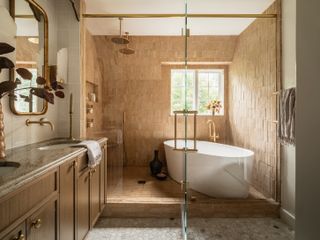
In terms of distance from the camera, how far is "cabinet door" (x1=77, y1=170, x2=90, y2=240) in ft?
5.19

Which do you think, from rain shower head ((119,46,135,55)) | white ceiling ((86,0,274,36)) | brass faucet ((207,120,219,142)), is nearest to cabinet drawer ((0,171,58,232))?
white ceiling ((86,0,274,36))

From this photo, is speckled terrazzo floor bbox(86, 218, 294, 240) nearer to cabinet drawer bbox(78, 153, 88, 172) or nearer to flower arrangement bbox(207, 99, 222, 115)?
cabinet drawer bbox(78, 153, 88, 172)

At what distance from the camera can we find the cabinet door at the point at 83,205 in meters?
1.58

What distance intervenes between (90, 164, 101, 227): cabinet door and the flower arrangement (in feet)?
8.35

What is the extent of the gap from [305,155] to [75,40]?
2.48 metres

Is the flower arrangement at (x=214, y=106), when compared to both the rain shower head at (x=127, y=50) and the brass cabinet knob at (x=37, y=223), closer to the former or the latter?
the rain shower head at (x=127, y=50)

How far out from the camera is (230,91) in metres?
3.88

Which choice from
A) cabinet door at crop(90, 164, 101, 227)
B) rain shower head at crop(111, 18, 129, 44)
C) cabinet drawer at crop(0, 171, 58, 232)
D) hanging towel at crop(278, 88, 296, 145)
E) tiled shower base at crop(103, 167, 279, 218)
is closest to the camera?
cabinet drawer at crop(0, 171, 58, 232)

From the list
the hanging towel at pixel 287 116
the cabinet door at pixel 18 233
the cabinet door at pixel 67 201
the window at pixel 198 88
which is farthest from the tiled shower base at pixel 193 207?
the window at pixel 198 88

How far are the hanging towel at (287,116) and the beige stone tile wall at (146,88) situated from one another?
69.1 inches

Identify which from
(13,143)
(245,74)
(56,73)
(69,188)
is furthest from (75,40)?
(245,74)

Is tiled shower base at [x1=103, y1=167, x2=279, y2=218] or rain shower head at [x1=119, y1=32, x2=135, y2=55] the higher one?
rain shower head at [x1=119, y1=32, x2=135, y2=55]

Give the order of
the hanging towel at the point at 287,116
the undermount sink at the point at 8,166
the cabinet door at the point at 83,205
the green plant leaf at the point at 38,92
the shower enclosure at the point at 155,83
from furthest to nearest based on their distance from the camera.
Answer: the shower enclosure at the point at 155,83 → the hanging towel at the point at 287,116 → the cabinet door at the point at 83,205 → the green plant leaf at the point at 38,92 → the undermount sink at the point at 8,166

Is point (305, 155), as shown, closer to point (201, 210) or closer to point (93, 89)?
point (201, 210)
